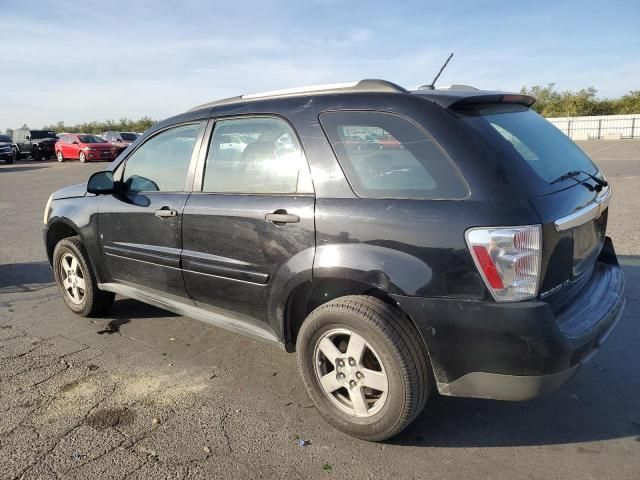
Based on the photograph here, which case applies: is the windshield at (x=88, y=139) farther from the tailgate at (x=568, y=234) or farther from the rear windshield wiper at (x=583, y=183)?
the tailgate at (x=568, y=234)

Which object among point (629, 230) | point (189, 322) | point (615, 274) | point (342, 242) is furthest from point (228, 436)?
point (629, 230)

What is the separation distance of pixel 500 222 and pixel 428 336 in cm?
63

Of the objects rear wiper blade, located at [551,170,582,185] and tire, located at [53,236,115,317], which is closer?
rear wiper blade, located at [551,170,582,185]

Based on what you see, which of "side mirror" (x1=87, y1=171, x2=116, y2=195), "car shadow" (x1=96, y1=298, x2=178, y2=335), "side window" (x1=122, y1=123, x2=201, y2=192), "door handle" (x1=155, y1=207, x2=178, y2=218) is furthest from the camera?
"car shadow" (x1=96, y1=298, x2=178, y2=335)

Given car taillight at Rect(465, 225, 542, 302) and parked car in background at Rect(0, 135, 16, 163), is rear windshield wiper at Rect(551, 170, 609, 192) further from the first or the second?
parked car in background at Rect(0, 135, 16, 163)

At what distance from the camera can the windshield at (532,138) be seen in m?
2.60

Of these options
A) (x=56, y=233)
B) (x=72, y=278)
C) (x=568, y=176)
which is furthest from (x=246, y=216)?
(x=56, y=233)

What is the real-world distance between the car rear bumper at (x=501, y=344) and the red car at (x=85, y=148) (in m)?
A: 30.1

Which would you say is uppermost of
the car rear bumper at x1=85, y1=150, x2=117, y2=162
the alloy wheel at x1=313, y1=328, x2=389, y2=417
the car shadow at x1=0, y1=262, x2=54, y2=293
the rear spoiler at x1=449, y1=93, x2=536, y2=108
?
the rear spoiler at x1=449, y1=93, x2=536, y2=108

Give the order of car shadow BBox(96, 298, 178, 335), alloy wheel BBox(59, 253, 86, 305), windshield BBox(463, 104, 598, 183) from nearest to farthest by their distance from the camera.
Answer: windshield BBox(463, 104, 598, 183), car shadow BBox(96, 298, 178, 335), alloy wheel BBox(59, 253, 86, 305)

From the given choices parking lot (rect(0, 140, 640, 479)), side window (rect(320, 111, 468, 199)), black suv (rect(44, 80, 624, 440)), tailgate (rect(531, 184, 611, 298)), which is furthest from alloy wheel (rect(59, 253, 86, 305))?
tailgate (rect(531, 184, 611, 298))

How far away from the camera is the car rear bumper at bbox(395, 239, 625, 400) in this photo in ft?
7.53

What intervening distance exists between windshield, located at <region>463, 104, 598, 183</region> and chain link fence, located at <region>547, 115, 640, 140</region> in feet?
126

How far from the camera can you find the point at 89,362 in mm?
3793
